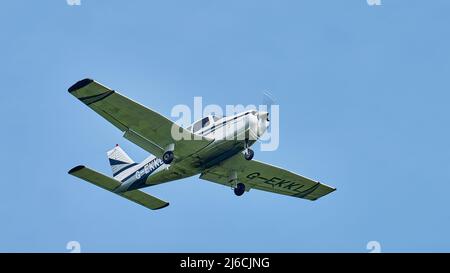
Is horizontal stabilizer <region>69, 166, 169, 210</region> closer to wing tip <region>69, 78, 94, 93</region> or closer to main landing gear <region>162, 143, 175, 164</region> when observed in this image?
main landing gear <region>162, 143, 175, 164</region>

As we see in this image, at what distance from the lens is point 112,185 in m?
40.0

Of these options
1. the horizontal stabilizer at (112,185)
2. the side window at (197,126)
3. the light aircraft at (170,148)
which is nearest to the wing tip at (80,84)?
the light aircraft at (170,148)

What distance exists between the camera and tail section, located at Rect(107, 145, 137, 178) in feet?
134

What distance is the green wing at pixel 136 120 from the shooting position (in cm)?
3469

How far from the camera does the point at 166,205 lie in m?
41.2

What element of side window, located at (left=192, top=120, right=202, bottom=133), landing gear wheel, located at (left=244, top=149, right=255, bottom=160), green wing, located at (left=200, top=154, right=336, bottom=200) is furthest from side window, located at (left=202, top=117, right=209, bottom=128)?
green wing, located at (left=200, top=154, right=336, bottom=200)

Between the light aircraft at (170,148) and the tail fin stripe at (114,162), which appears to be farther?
the tail fin stripe at (114,162)

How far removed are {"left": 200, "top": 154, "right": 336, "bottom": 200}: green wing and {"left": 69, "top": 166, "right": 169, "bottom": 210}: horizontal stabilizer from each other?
2.59 metres

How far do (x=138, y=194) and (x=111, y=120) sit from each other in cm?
572

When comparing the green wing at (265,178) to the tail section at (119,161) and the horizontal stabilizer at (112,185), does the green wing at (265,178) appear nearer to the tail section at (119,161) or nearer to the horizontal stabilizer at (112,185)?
the horizontal stabilizer at (112,185)

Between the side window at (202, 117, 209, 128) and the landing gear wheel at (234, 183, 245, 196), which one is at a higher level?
the side window at (202, 117, 209, 128)

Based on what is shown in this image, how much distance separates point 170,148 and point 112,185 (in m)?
4.70

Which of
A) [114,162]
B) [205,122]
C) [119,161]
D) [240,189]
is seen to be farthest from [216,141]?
[114,162]

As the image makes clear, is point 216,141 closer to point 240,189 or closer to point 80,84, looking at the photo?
point 240,189
